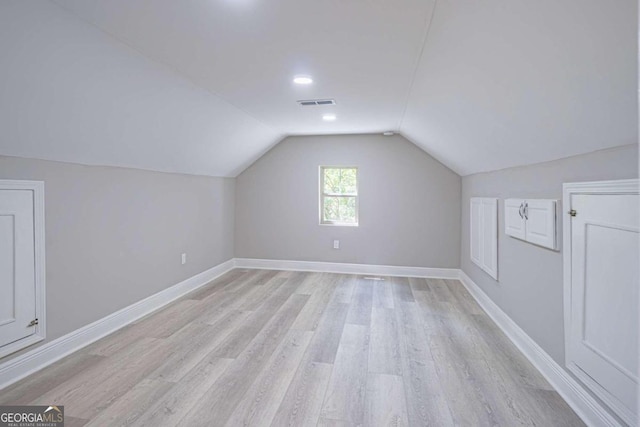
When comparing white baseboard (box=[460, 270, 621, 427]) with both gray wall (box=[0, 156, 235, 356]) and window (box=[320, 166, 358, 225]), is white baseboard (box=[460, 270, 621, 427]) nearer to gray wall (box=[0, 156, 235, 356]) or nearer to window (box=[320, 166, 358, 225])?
window (box=[320, 166, 358, 225])

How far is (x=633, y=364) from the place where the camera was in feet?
5.19

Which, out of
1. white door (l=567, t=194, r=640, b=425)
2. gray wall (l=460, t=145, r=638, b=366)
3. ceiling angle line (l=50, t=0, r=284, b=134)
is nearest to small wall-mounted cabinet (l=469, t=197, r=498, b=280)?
gray wall (l=460, t=145, r=638, b=366)

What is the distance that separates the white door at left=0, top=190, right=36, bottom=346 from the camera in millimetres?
2242

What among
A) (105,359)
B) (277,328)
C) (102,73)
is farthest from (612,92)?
(105,359)

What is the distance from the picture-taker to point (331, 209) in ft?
18.3

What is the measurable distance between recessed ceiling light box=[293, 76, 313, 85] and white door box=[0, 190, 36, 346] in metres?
1.99

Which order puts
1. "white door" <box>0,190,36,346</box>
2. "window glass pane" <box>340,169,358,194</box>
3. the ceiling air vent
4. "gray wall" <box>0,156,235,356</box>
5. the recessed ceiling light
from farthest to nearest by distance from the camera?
1. "window glass pane" <box>340,169,358,194</box>
2. the ceiling air vent
3. the recessed ceiling light
4. "gray wall" <box>0,156,235,356</box>
5. "white door" <box>0,190,36,346</box>

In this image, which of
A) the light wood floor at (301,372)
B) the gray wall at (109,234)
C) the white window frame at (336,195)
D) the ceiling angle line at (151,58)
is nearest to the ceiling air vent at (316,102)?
the ceiling angle line at (151,58)

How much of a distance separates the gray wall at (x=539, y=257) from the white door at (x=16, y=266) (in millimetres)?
3403

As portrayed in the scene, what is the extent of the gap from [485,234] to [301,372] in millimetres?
2452

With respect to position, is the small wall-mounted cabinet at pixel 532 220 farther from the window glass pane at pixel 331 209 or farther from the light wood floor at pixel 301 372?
the window glass pane at pixel 331 209

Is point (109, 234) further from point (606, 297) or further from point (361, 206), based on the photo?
point (606, 297)

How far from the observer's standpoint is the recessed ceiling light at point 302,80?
2.74 m

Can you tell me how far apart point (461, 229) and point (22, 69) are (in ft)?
15.9
